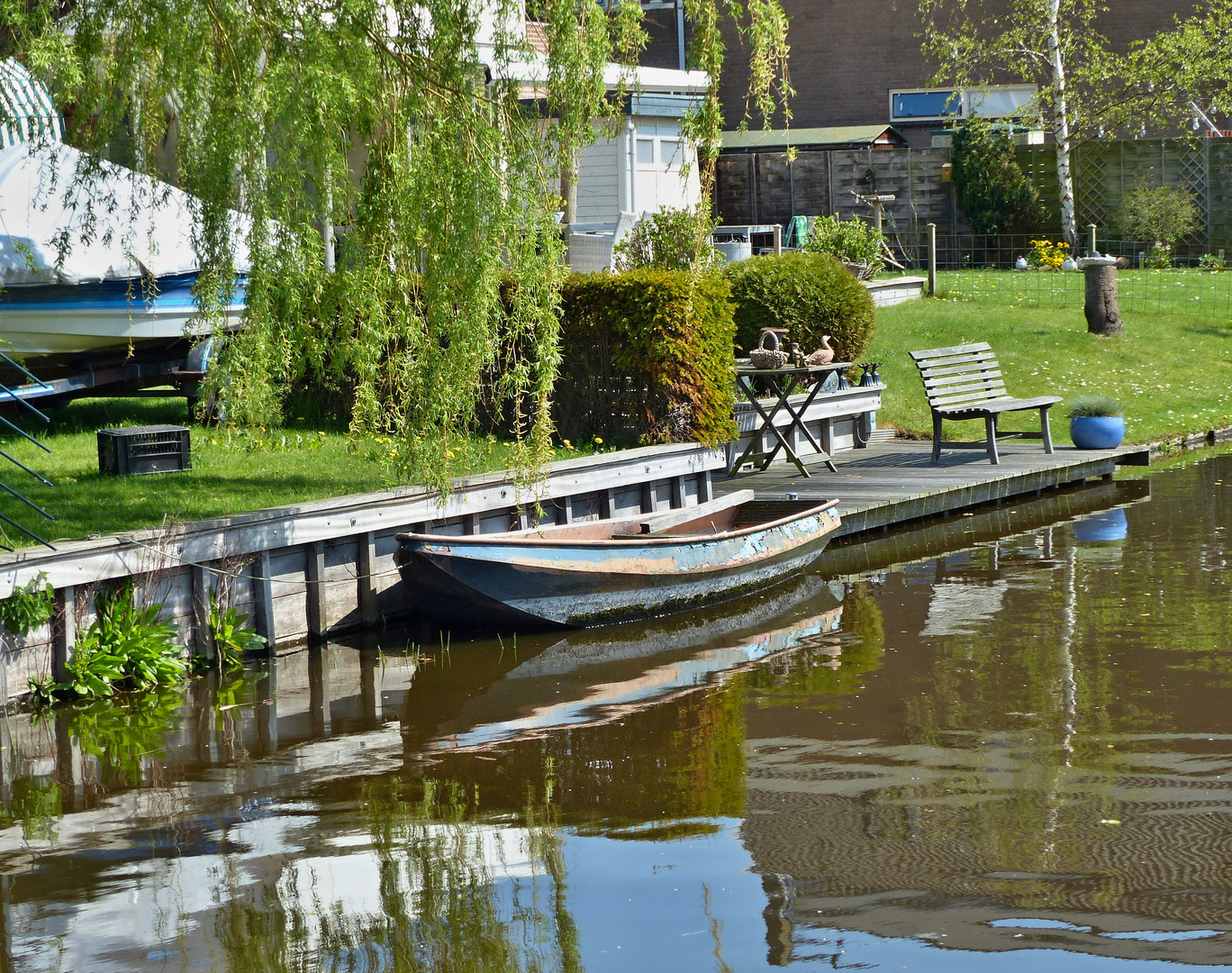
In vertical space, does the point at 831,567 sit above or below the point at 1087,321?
below

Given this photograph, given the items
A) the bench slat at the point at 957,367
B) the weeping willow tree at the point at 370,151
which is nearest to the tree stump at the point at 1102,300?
the bench slat at the point at 957,367

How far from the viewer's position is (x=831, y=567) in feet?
37.9

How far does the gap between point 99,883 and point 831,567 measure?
7.12m

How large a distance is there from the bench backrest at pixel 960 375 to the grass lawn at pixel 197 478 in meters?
4.43

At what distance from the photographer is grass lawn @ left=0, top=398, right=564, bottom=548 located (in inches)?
Result: 370

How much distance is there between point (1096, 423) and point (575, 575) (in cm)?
778

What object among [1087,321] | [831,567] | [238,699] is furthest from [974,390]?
[238,699]

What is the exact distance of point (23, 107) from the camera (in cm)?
1224

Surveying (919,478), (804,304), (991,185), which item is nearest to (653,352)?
(919,478)

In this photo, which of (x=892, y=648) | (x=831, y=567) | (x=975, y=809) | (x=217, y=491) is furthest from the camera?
(x=831, y=567)

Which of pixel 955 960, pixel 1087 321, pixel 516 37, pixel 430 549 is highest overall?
pixel 516 37

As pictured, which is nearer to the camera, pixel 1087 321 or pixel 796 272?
pixel 796 272

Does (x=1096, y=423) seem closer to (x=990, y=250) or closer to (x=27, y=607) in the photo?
(x=27, y=607)

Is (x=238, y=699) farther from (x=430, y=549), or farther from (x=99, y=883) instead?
(x=99, y=883)
